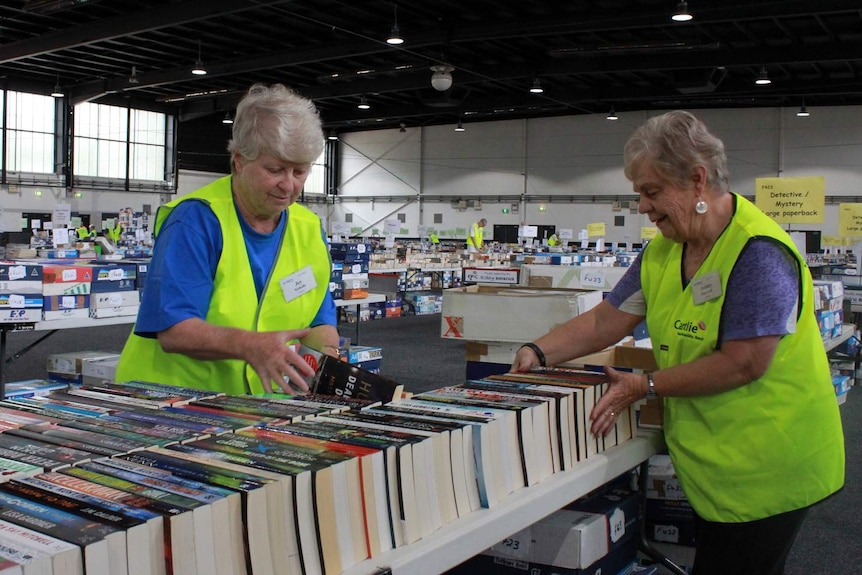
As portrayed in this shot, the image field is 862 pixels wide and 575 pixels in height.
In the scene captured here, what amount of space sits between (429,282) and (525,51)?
5.15 meters

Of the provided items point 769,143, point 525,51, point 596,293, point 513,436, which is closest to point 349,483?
point 513,436

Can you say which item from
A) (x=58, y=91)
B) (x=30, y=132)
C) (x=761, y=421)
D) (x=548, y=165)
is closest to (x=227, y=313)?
(x=761, y=421)

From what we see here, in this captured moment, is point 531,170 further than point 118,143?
Yes

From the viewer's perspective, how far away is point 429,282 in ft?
49.2

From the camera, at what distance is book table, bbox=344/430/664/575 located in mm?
1119

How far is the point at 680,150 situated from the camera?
1.67 meters

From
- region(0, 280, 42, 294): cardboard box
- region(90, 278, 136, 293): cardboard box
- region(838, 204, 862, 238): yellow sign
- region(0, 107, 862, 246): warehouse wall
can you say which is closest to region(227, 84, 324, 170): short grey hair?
region(0, 280, 42, 294): cardboard box

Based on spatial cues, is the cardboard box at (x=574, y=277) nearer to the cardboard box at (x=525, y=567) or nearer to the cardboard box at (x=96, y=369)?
the cardboard box at (x=96, y=369)

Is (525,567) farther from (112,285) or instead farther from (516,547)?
(112,285)

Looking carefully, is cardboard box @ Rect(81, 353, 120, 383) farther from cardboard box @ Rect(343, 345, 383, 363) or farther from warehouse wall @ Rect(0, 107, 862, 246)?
warehouse wall @ Rect(0, 107, 862, 246)

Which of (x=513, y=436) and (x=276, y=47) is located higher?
(x=276, y=47)

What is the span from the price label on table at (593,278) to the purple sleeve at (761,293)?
329 cm

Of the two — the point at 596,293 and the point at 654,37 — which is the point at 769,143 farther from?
the point at 596,293

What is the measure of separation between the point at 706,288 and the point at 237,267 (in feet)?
3.37
